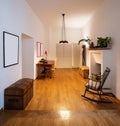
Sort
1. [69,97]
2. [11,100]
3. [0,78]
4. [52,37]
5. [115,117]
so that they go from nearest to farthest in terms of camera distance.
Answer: [115,117], [0,78], [11,100], [69,97], [52,37]

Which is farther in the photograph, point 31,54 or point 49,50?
point 49,50

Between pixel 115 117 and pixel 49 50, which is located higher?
pixel 49 50

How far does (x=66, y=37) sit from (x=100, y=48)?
24.4 ft

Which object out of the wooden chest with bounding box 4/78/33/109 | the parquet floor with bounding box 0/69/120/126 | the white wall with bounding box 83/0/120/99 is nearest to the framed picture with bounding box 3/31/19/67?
the wooden chest with bounding box 4/78/33/109

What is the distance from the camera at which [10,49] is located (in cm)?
421

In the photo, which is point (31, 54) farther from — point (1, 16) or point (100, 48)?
point (1, 16)

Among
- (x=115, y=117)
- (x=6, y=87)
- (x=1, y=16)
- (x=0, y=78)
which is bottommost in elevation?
(x=115, y=117)

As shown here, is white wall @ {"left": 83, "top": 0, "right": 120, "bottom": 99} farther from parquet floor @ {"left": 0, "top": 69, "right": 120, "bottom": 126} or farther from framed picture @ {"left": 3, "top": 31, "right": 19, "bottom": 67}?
framed picture @ {"left": 3, "top": 31, "right": 19, "bottom": 67}

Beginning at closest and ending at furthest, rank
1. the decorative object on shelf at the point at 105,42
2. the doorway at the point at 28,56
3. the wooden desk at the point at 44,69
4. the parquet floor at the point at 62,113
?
the parquet floor at the point at 62,113, the decorative object on shelf at the point at 105,42, the doorway at the point at 28,56, the wooden desk at the point at 44,69

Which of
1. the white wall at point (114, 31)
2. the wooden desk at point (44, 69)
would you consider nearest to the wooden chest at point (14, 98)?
the white wall at point (114, 31)

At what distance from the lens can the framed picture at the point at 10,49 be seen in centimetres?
384

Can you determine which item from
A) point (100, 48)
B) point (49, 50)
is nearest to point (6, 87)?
point (100, 48)

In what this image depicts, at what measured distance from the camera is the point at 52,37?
496 inches

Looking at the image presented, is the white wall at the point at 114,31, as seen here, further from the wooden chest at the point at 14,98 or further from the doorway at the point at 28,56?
the doorway at the point at 28,56
